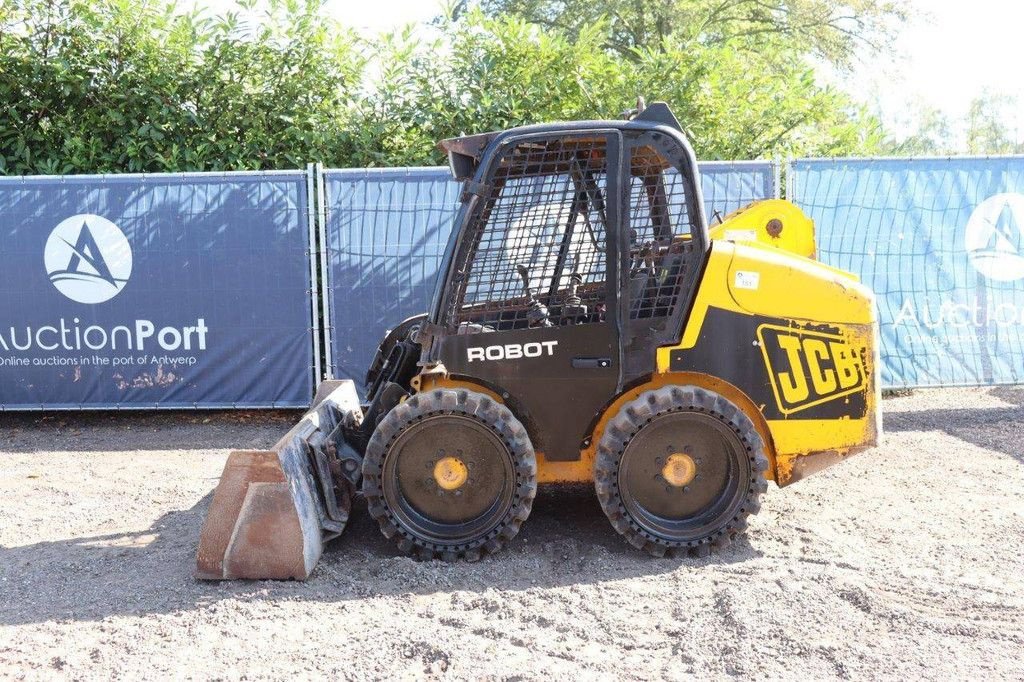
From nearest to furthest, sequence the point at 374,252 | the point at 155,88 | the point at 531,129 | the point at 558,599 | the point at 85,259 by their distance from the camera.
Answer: the point at 558,599
the point at 531,129
the point at 85,259
the point at 374,252
the point at 155,88

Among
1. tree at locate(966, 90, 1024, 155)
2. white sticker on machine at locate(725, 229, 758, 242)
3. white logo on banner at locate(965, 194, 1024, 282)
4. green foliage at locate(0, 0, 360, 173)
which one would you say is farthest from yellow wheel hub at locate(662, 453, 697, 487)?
tree at locate(966, 90, 1024, 155)

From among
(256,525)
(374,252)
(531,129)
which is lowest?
(256,525)

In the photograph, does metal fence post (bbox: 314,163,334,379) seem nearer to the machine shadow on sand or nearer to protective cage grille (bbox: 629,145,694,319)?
the machine shadow on sand

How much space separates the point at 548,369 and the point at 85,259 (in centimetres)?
541

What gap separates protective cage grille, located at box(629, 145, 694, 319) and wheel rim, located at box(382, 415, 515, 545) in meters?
1.06

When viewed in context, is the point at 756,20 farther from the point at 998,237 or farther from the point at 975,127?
the point at 975,127

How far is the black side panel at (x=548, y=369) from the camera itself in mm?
4812

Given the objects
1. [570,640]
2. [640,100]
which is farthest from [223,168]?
[570,640]

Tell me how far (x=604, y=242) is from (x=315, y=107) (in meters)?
6.93

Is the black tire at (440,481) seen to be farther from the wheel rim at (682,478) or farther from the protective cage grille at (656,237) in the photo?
the protective cage grille at (656,237)

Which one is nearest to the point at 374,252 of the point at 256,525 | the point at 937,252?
the point at 256,525

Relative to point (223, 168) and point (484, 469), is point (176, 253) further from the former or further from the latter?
point (484, 469)

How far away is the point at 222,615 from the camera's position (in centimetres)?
411

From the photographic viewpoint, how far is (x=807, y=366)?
493 cm
